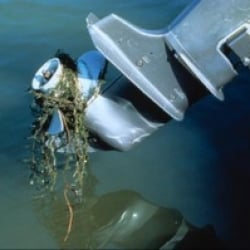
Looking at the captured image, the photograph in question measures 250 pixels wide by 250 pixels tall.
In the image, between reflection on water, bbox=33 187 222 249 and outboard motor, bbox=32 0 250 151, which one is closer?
outboard motor, bbox=32 0 250 151

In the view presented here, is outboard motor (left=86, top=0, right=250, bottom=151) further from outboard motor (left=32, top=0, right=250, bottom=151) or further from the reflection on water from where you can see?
the reflection on water

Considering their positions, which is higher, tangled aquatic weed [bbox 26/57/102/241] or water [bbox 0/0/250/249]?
tangled aquatic weed [bbox 26/57/102/241]

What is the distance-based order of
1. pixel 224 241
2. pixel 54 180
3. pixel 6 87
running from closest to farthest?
pixel 224 241 < pixel 54 180 < pixel 6 87

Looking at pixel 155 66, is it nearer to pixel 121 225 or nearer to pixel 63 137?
pixel 63 137

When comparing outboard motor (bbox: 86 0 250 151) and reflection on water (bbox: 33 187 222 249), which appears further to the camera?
reflection on water (bbox: 33 187 222 249)

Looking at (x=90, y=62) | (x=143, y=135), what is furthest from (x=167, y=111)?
(x=90, y=62)

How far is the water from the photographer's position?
2.01 m

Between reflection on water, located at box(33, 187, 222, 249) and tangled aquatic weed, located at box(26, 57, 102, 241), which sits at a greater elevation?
tangled aquatic weed, located at box(26, 57, 102, 241)

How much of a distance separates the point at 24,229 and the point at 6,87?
864 mm

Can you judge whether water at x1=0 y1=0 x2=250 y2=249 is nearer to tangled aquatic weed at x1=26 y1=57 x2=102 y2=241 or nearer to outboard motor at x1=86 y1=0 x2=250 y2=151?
tangled aquatic weed at x1=26 y1=57 x2=102 y2=241

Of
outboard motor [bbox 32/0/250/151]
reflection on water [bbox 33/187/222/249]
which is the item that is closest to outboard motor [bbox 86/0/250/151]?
outboard motor [bbox 32/0/250/151]

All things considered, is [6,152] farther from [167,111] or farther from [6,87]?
[167,111]

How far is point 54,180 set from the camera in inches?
80.9

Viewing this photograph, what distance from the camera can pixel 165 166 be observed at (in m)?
2.23
